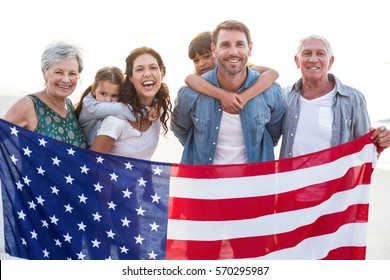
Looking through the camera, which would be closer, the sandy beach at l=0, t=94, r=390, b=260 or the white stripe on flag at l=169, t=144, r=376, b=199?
the white stripe on flag at l=169, t=144, r=376, b=199

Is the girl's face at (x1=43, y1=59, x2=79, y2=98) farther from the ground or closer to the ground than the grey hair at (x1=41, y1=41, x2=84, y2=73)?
closer to the ground

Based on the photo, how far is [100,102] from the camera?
14.4ft

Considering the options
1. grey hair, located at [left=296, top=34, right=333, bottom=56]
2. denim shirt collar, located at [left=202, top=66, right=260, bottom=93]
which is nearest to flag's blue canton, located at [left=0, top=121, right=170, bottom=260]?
denim shirt collar, located at [left=202, top=66, right=260, bottom=93]

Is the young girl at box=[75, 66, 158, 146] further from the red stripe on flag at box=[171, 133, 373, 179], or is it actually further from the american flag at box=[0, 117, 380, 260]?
the red stripe on flag at box=[171, 133, 373, 179]

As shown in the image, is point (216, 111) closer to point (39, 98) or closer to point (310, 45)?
point (310, 45)

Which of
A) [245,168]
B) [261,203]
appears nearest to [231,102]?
[245,168]

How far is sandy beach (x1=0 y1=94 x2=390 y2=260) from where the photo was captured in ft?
21.8

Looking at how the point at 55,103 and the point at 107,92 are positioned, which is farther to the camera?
the point at 107,92

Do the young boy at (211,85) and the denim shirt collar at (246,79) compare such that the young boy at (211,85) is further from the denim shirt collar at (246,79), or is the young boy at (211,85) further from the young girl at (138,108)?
the young girl at (138,108)

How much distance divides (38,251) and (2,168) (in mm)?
645

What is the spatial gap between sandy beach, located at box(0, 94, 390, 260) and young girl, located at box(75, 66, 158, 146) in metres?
1.35

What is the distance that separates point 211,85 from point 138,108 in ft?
1.97

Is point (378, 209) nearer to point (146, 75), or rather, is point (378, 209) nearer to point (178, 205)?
point (178, 205)

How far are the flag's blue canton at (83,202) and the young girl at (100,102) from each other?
0.36 m
